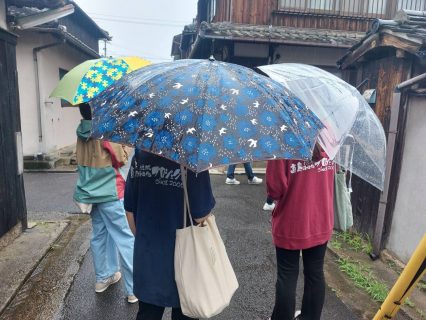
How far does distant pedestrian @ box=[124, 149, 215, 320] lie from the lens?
6.21 feet

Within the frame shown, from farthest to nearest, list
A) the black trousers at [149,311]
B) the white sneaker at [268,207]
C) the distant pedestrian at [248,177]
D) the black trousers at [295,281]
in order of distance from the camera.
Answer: the distant pedestrian at [248,177] < the white sneaker at [268,207] < the black trousers at [295,281] < the black trousers at [149,311]

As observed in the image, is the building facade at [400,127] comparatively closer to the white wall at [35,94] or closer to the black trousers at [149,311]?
the black trousers at [149,311]

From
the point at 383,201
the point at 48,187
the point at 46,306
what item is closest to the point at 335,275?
the point at 383,201

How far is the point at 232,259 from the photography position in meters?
4.34

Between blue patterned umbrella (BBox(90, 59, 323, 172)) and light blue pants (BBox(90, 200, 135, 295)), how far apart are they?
1.45m

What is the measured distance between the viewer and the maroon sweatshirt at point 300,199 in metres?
2.38

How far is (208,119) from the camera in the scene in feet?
4.89

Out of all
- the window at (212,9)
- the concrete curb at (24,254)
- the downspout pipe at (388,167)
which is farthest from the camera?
the window at (212,9)

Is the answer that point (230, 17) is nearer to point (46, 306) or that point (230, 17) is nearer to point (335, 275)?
point (335, 275)

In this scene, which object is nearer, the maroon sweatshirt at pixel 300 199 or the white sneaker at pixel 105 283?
the maroon sweatshirt at pixel 300 199

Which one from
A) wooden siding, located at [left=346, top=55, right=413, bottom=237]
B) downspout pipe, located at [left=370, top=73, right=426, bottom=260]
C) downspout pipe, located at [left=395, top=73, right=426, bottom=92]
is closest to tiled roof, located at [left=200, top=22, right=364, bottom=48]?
wooden siding, located at [left=346, top=55, right=413, bottom=237]

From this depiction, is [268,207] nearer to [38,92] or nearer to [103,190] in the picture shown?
[103,190]

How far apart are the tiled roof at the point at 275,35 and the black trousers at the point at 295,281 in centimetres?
631

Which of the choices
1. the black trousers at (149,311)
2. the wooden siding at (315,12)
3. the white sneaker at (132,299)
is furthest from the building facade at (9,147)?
the wooden siding at (315,12)
